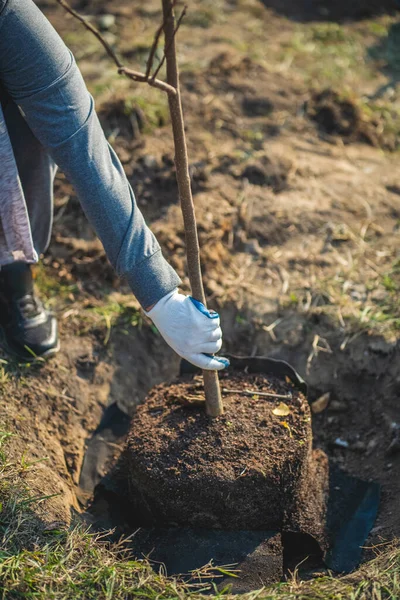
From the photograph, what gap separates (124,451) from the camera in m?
2.22

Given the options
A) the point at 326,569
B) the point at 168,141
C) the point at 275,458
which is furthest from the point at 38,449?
the point at 168,141

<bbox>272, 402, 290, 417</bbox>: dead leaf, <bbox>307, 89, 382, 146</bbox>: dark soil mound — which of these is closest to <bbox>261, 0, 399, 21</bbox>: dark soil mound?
<bbox>307, 89, 382, 146</bbox>: dark soil mound

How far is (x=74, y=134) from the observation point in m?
1.91

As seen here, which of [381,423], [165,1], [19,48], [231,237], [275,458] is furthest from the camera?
[231,237]

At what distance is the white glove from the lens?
199cm

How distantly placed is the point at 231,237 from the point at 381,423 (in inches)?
44.1

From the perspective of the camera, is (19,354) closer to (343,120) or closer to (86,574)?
(86,574)

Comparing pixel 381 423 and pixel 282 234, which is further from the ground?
pixel 282 234

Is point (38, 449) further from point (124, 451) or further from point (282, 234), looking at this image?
point (282, 234)

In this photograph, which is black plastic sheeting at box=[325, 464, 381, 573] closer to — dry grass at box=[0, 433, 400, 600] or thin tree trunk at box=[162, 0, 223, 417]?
dry grass at box=[0, 433, 400, 600]

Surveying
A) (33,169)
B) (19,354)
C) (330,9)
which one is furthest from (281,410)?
(330,9)

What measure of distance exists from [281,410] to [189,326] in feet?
1.61

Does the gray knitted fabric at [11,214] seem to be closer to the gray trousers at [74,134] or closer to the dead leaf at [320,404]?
the gray trousers at [74,134]

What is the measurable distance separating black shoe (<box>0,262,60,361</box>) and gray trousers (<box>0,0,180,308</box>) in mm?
693
